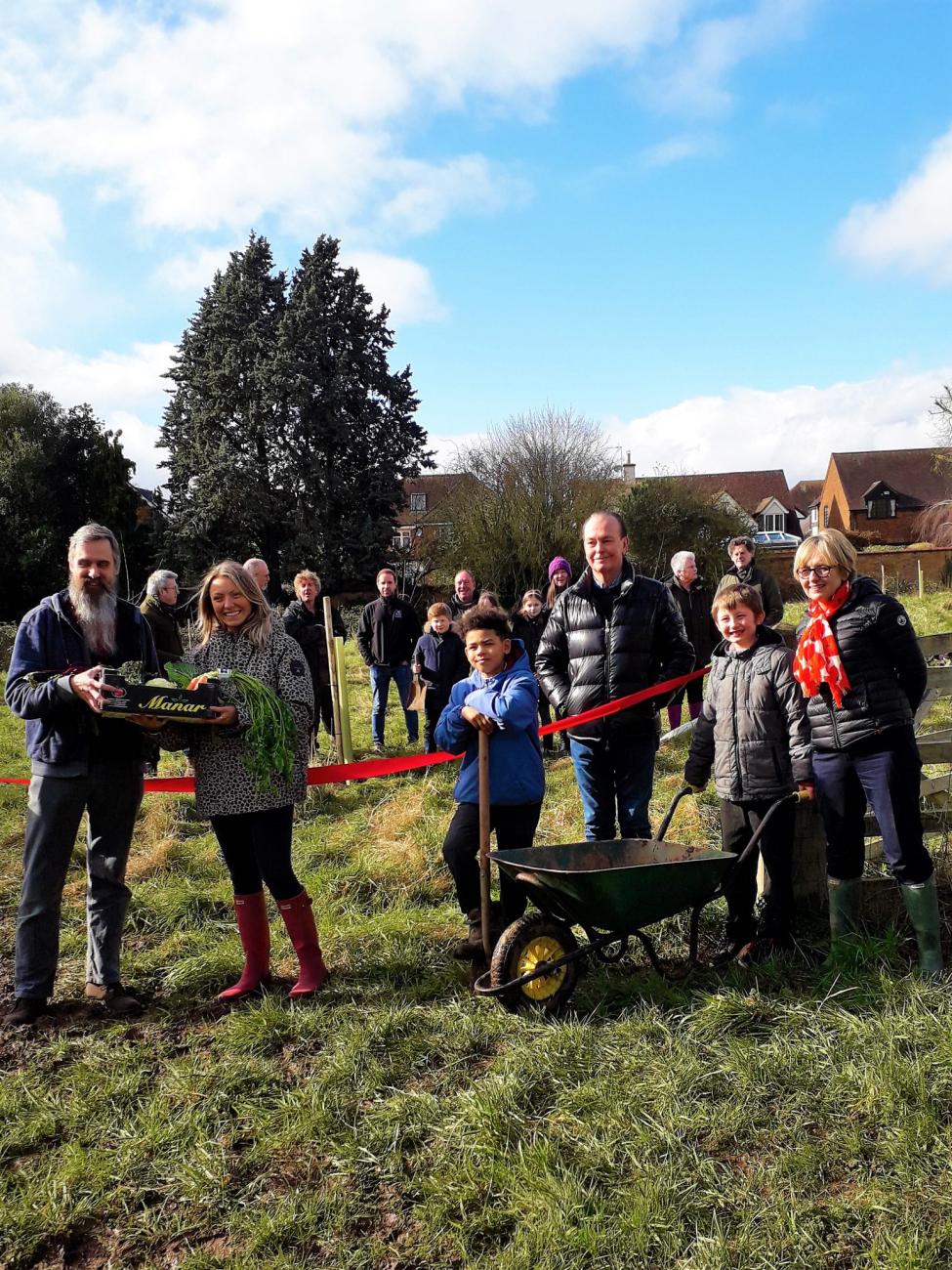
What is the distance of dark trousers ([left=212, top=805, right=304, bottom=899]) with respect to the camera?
12.6ft

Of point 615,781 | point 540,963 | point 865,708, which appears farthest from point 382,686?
point 865,708

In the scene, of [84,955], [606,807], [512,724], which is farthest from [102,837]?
[606,807]

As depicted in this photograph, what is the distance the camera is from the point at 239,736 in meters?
3.86

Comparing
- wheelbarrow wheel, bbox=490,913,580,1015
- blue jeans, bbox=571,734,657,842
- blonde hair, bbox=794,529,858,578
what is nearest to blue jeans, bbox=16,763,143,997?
wheelbarrow wheel, bbox=490,913,580,1015

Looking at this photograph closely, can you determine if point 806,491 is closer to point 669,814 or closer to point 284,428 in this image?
point 284,428

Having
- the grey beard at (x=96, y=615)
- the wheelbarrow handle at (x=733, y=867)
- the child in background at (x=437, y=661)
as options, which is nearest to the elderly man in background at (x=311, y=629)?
the child in background at (x=437, y=661)

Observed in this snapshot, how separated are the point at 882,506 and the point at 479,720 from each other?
54672 mm

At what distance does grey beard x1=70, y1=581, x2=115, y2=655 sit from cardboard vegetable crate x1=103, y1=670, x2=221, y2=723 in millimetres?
428

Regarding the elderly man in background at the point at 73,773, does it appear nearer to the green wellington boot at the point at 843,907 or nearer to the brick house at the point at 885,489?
the green wellington boot at the point at 843,907

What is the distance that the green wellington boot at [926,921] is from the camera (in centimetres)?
366

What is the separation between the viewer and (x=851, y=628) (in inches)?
145

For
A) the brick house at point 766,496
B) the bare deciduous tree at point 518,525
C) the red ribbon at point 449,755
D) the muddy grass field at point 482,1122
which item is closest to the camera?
the muddy grass field at point 482,1122

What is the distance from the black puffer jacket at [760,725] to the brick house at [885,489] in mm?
49581

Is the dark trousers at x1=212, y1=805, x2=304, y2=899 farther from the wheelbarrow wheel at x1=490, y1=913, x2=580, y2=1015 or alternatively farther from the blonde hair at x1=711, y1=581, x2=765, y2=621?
the blonde hair at x1=711, y1=581, x2=765, y2=621
